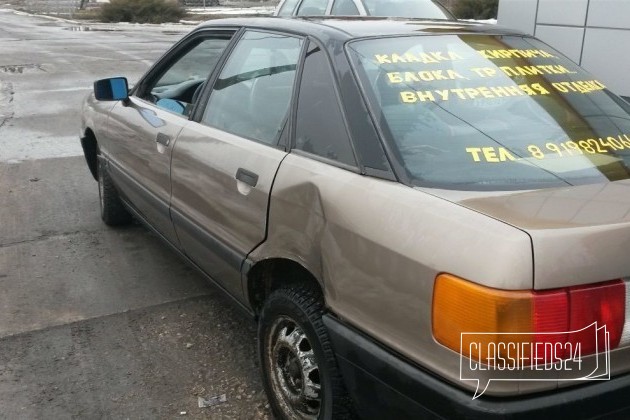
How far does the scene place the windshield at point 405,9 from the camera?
7.93m

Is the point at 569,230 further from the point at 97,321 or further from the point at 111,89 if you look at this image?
the point at 111,89

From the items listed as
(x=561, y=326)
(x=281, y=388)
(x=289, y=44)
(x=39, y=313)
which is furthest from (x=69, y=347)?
(x=561, y=326)

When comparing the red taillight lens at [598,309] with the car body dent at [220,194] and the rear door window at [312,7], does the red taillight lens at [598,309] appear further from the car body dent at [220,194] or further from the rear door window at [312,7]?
the rear door window at [312,7]

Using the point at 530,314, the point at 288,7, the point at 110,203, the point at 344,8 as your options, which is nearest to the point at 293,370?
the point at 530,314

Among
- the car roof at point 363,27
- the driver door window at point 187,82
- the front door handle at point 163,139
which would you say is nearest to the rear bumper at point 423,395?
the car roof at point 363,27

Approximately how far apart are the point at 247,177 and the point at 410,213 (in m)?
1.01

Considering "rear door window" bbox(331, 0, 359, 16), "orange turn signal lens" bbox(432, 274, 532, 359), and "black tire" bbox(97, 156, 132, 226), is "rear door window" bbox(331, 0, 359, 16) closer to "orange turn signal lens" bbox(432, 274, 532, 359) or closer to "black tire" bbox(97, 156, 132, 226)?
"black tire" bbox(97, 156, 132, 226)

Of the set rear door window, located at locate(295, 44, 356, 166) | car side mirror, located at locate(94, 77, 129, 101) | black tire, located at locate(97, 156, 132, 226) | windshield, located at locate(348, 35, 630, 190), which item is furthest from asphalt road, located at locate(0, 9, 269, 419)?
windshield, located at locate(348, 35, 630, 190)

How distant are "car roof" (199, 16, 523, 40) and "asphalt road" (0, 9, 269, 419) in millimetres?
1380

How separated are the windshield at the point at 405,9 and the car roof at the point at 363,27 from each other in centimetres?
487

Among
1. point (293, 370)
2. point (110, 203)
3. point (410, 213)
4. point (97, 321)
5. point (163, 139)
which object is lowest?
point (97, 321)

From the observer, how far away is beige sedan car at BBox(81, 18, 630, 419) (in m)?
1.73

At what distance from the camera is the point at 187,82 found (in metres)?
4.44

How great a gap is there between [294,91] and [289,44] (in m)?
0.31
